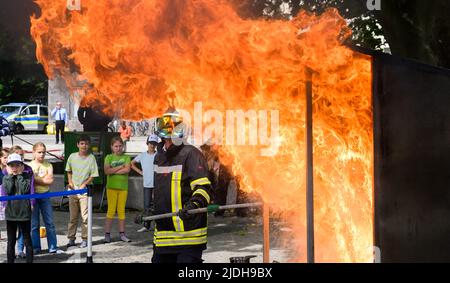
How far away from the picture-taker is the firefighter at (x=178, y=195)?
6.11 m

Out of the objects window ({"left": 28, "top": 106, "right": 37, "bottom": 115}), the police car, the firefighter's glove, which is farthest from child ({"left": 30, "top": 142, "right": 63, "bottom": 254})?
window ({"left": 28, "top": 106, "right": 37, "bottom": 115})

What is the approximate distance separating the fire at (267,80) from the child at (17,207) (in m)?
1.96

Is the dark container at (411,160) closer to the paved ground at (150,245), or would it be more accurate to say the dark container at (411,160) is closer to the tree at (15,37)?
the paved ground at (150,245)

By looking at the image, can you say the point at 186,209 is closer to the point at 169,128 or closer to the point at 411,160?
the point at 169,128

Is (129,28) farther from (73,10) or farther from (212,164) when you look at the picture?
(212,164)

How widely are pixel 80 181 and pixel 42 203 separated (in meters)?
0.66

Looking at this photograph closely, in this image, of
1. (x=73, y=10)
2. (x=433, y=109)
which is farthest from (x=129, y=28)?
(x=433, y=109)

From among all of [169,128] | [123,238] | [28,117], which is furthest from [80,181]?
[28,117]

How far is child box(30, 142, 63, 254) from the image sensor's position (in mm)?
9391

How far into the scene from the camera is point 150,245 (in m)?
9.98

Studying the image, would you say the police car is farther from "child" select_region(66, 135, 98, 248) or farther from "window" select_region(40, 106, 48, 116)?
"child" select_region(66, 135, 98, 248)

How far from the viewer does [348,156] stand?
239 inches

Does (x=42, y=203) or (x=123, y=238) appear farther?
(x=123, y=238)

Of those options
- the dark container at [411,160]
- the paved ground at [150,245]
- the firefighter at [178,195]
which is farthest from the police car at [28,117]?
the dark container at [411,160]
